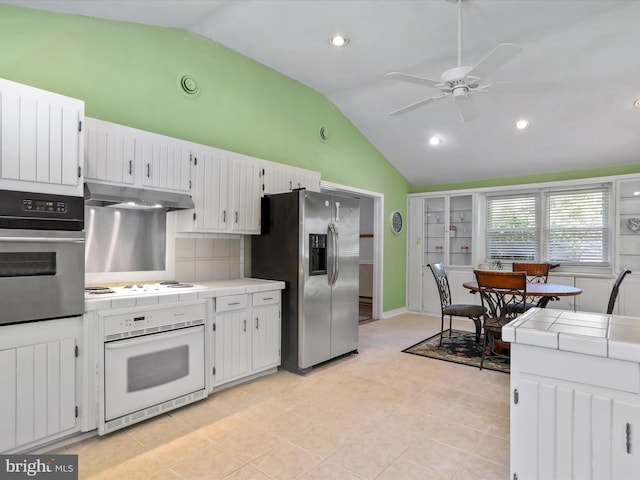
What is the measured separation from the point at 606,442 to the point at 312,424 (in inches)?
70.3

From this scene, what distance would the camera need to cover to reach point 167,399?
2.70 m

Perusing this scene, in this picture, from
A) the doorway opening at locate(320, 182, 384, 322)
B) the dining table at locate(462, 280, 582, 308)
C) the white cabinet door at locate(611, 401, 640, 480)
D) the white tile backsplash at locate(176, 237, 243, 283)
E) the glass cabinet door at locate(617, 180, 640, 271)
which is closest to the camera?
the white cabinet door at locate(611, 401, 640, 480)

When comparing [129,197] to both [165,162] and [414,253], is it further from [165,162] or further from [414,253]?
[414,253]

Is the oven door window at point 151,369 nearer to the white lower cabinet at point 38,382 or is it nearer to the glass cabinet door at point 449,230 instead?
the white lower cabinet at point 38,382

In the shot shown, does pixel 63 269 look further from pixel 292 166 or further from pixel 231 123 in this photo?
pixel 292 166

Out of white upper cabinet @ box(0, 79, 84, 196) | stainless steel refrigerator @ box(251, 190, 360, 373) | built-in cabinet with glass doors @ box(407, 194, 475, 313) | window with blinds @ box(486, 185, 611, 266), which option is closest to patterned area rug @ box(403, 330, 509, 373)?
stainless steel refrigerator @ box(251, 190, 360, 373)

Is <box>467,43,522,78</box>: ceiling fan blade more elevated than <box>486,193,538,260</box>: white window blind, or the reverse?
<box>467,43,522,78</box>: ceiling fan blade

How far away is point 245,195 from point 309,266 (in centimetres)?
97

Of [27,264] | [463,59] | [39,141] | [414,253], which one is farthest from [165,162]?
[414,253]

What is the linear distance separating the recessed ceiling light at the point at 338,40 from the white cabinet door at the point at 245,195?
141cm

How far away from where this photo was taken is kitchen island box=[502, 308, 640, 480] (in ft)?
4.23

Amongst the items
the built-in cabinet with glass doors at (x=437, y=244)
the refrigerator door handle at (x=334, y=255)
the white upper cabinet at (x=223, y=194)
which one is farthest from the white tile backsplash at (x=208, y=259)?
the built-in cabinet with glass doors at (x=437, y=244)

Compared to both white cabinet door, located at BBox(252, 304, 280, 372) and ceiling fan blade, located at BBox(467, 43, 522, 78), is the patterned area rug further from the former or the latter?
ceiling fan blade, located at BBox(467, 43, 522, 78)

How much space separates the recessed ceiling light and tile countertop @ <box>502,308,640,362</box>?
3.02 metres
